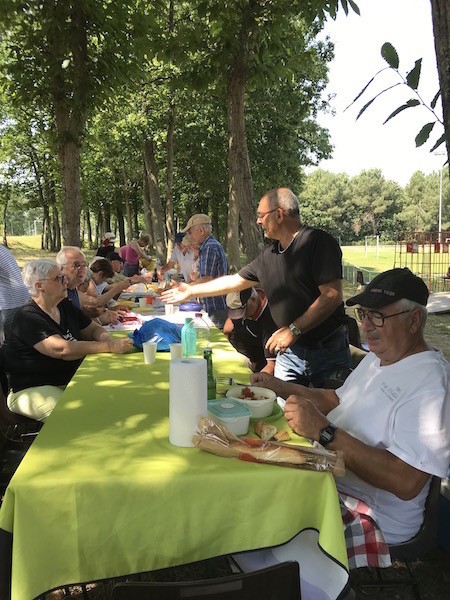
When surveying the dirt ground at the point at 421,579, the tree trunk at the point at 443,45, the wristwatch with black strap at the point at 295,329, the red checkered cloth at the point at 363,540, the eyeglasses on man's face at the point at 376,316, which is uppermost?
the tree trunk at the point at 443,45

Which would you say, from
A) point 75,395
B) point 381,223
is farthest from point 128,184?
point 381,223

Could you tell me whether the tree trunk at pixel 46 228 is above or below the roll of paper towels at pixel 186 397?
above

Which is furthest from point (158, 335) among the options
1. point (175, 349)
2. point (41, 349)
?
point (41, 349)

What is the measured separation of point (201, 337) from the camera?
425 centimetres

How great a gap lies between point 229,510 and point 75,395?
1232 millimetres

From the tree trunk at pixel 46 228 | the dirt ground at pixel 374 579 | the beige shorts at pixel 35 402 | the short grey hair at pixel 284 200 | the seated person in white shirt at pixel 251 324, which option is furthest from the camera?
the tree trunk at pixel 46 228

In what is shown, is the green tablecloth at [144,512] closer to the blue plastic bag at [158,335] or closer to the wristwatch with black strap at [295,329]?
the wristwatch with black strap at [295,329]

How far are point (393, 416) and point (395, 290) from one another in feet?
1.67

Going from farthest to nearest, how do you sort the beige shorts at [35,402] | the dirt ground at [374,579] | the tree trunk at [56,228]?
the tree trunk at [56,228], the beige shorts at [35,402], the dirt ground at [374,579]

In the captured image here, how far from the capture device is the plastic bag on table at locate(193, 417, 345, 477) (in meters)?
1.73

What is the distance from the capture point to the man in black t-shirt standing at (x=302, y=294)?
338cm

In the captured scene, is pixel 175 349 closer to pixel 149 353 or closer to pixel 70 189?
pixel 149 353

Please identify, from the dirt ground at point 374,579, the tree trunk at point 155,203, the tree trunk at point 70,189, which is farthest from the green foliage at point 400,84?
the tree trunk at point 155,203

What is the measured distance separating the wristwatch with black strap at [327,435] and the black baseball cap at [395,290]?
1.76 ft
